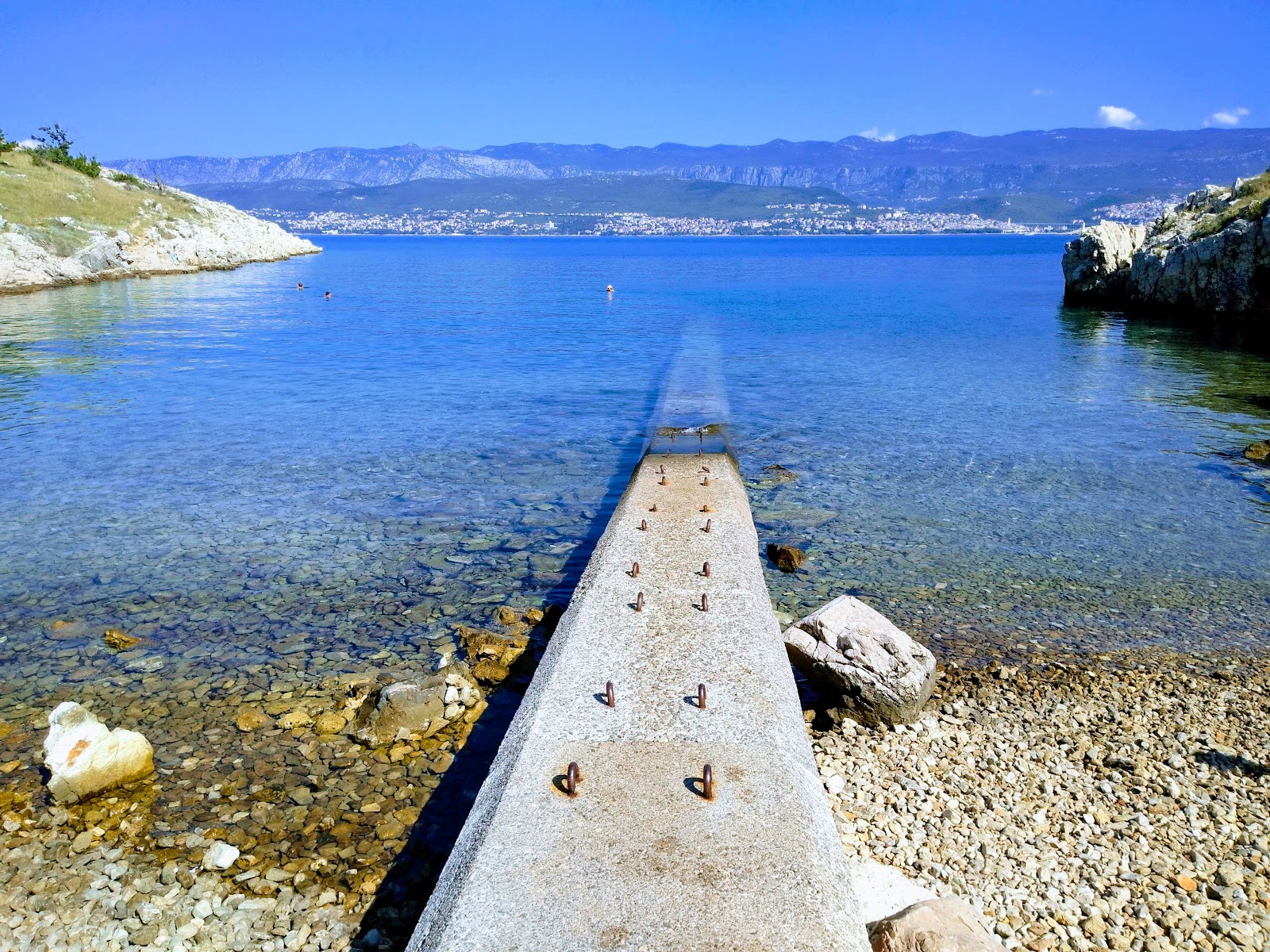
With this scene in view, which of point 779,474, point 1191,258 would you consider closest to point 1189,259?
point 1191,258

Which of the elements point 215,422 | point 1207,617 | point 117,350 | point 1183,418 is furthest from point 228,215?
point 1207,617

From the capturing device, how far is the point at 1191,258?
143 feet

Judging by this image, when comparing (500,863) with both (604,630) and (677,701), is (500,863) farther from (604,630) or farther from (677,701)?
(604,630)

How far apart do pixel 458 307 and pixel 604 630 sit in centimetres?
5382

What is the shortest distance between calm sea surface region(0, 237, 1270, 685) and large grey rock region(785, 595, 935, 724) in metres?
2.18

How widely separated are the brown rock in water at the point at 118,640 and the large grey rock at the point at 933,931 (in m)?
9.25

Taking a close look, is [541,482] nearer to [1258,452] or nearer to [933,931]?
[933,931]

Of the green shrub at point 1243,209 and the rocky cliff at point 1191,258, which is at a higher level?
the green shrub at point 1243,209

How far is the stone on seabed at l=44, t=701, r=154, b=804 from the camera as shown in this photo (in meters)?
7.61

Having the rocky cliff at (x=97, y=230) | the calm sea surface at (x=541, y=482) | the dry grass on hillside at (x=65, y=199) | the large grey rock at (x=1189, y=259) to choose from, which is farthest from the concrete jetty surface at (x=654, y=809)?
the dry grass on hillside at (x=65, y=199)

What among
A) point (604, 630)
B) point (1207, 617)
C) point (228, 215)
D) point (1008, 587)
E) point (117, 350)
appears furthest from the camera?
point (228, 215)

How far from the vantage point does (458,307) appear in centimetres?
5981

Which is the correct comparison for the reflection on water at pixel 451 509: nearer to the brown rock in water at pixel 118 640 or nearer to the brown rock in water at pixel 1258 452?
the brown rock in water at pixel 118 640

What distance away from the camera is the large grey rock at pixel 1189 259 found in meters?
38.9
